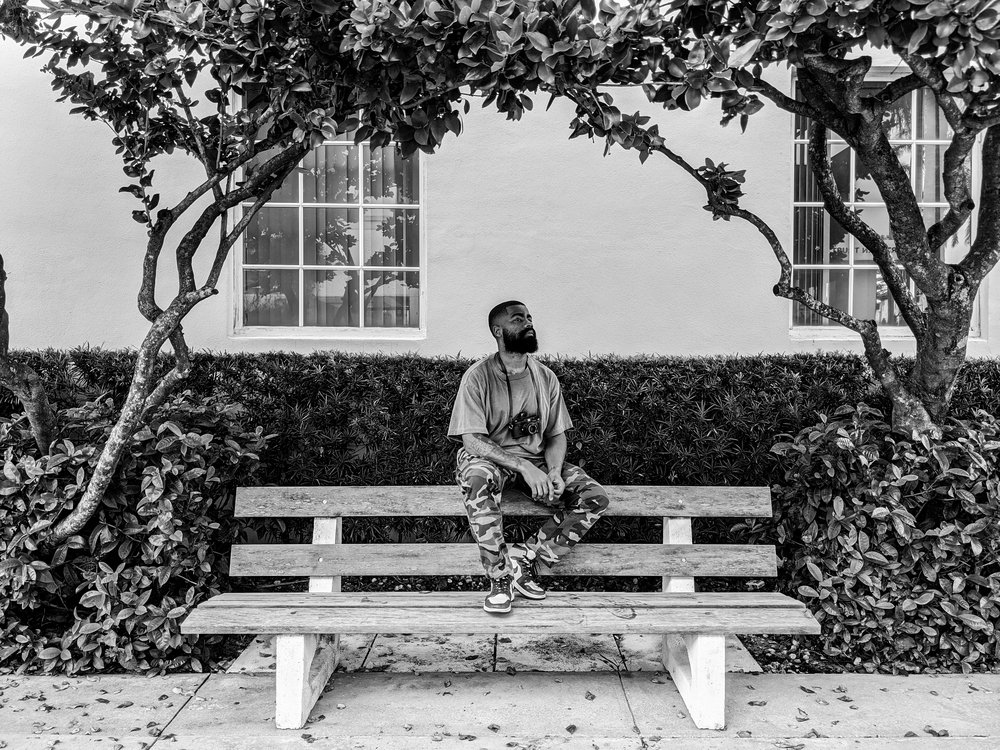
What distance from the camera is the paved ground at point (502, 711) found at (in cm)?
309

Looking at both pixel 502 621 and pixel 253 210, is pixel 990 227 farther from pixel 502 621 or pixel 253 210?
pixel 253 210

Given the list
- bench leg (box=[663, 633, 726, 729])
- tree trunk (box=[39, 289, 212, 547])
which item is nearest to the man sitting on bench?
bench leg (box=[663, 633, 726, 729])

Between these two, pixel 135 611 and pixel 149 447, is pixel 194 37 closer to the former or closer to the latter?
pixel 149 447

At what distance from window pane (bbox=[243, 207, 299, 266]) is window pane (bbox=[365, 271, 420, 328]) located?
2.03 ft

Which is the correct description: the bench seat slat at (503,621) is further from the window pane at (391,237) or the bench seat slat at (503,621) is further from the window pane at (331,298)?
the window pane at (391,237)

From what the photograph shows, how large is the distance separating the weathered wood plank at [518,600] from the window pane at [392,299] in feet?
9.04

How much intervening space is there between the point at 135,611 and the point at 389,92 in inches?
104

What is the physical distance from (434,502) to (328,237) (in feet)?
9.63

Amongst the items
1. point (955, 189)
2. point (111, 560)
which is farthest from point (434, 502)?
point (955, 189)

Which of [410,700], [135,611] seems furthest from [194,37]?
[410,700]

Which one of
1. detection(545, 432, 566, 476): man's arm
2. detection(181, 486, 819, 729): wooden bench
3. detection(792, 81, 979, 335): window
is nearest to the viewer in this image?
detection(181, 486, 819, 729): wooden bench

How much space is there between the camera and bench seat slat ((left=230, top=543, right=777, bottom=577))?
3693 millimetres

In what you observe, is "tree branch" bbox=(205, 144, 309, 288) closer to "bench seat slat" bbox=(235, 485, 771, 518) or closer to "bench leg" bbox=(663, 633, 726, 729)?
"bench seat slat" bbox=(235, 485, 771, 518)

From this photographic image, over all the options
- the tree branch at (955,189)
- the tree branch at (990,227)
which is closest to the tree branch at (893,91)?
the tree branch at (955,189)
